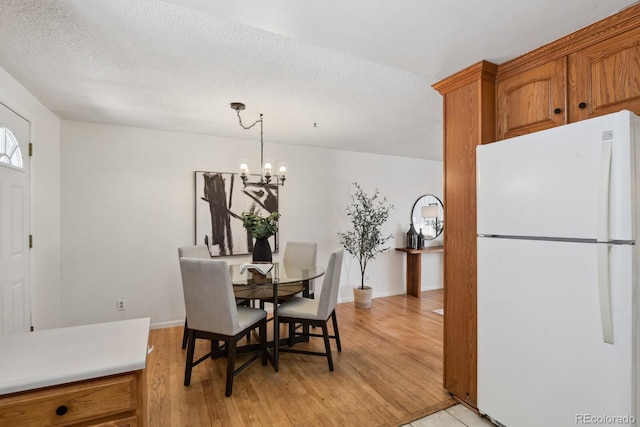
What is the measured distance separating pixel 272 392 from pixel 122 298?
223 centimetres

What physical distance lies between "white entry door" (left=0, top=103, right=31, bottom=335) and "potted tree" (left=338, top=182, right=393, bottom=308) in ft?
11.5

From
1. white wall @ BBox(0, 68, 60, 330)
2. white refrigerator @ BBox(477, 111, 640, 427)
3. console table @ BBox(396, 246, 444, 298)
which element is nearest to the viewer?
white refrigerator @ BBox(477, 111, 640, 427)

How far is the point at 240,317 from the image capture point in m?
2.54

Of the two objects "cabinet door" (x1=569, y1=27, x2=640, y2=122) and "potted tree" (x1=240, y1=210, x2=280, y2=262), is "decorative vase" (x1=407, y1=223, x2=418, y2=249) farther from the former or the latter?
"cabinet door" (x1=569, y1=27, x2=640, y2=122)

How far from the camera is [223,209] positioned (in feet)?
12.9

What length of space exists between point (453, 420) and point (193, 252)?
2.71m

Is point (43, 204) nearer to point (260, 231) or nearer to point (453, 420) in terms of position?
point (260, 231)

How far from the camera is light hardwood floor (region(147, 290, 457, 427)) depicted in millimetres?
2037

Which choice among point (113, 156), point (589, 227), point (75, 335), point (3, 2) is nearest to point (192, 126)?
point (113, 156)

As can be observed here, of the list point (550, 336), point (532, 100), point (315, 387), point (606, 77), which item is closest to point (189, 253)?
point (315, 387)

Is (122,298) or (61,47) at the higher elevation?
(61,47)

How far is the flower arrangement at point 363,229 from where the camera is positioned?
4711mm

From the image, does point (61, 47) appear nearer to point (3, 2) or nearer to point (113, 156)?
point (3, 2)

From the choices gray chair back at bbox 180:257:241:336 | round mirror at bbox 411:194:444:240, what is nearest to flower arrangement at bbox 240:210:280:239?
gray chair back at bbox 180:257:241:336
